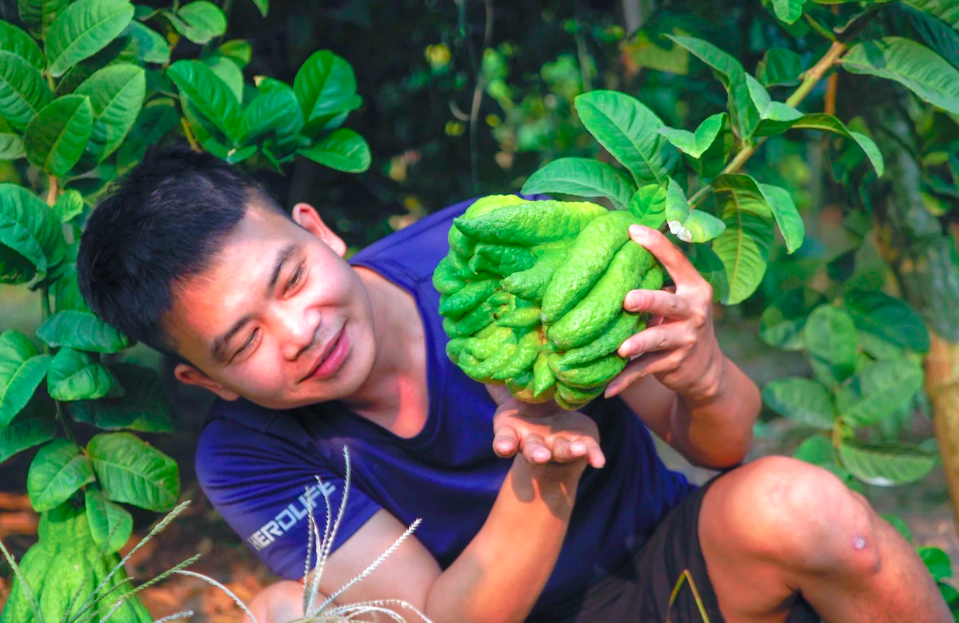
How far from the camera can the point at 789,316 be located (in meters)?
2.32

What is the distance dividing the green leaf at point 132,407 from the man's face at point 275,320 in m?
0.28

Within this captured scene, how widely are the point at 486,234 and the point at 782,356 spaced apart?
11.1 ft

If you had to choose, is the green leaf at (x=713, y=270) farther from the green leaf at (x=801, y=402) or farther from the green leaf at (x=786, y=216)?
the green leaf at (x=801, y=402)

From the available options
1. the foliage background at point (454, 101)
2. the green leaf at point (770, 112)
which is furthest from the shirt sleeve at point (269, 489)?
the green leaf at point (770, 112)

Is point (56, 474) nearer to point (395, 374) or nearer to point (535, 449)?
point (395, 374)

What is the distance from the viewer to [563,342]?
48.1 inches

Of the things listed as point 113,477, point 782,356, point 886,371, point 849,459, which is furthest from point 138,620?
point 782,356

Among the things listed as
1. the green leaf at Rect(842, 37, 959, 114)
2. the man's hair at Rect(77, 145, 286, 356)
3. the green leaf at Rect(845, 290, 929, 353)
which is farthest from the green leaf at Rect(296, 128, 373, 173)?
the green leaf at Rect(845, 290, 929, 353)

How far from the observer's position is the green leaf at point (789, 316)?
7.58ft

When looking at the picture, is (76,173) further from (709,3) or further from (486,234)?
(709,3)

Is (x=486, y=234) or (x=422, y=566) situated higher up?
(x=486, y=234)

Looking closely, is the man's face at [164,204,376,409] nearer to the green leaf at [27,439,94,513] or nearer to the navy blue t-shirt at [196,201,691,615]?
the navy blue t-shirt at [196,201,691,615]

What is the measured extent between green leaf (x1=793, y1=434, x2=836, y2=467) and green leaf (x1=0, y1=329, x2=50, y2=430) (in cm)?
176

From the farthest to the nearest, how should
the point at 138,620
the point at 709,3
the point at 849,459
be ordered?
1. the point at 709,3
2. the point at 849,459
3. the point at 138,620
